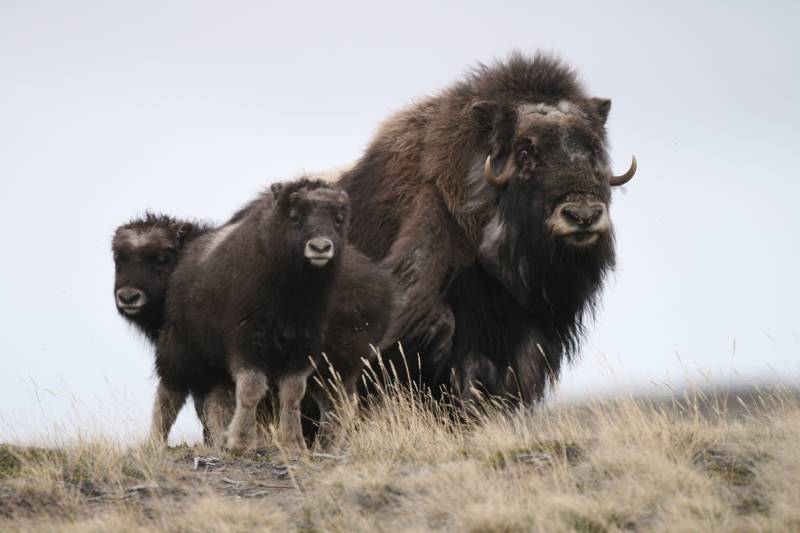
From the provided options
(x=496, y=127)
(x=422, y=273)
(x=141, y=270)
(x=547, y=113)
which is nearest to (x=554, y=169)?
(x=547, y=113)

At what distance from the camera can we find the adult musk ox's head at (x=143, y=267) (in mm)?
7961

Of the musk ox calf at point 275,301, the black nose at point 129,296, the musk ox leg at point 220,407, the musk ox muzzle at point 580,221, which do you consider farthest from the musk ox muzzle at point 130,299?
the musk ox muzzle at point 580,221

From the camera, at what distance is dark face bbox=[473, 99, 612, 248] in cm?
809

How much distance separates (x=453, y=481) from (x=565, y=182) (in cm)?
302

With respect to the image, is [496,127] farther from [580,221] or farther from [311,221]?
[311,221]

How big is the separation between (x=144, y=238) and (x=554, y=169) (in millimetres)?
2760

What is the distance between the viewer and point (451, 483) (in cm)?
Answer: 563

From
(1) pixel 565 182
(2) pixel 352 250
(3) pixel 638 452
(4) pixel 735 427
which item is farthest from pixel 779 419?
(2) pixel 352 250

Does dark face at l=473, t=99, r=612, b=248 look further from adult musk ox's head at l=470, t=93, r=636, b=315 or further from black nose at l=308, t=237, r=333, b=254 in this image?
black nose at l=308, t=237, r=333, b=254

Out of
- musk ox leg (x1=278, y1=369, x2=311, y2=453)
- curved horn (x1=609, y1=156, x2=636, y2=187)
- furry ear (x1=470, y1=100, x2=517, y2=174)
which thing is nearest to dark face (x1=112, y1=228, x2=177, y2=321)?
musk ox leg (x1=278, y1=369, x2=311, y2=453)

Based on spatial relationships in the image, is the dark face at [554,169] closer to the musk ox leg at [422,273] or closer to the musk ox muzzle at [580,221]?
the musk ox muzzle at [580,221]

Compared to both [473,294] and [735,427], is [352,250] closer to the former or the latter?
[473,294]

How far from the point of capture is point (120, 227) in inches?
327

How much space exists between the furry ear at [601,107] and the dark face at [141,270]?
3196 mm
